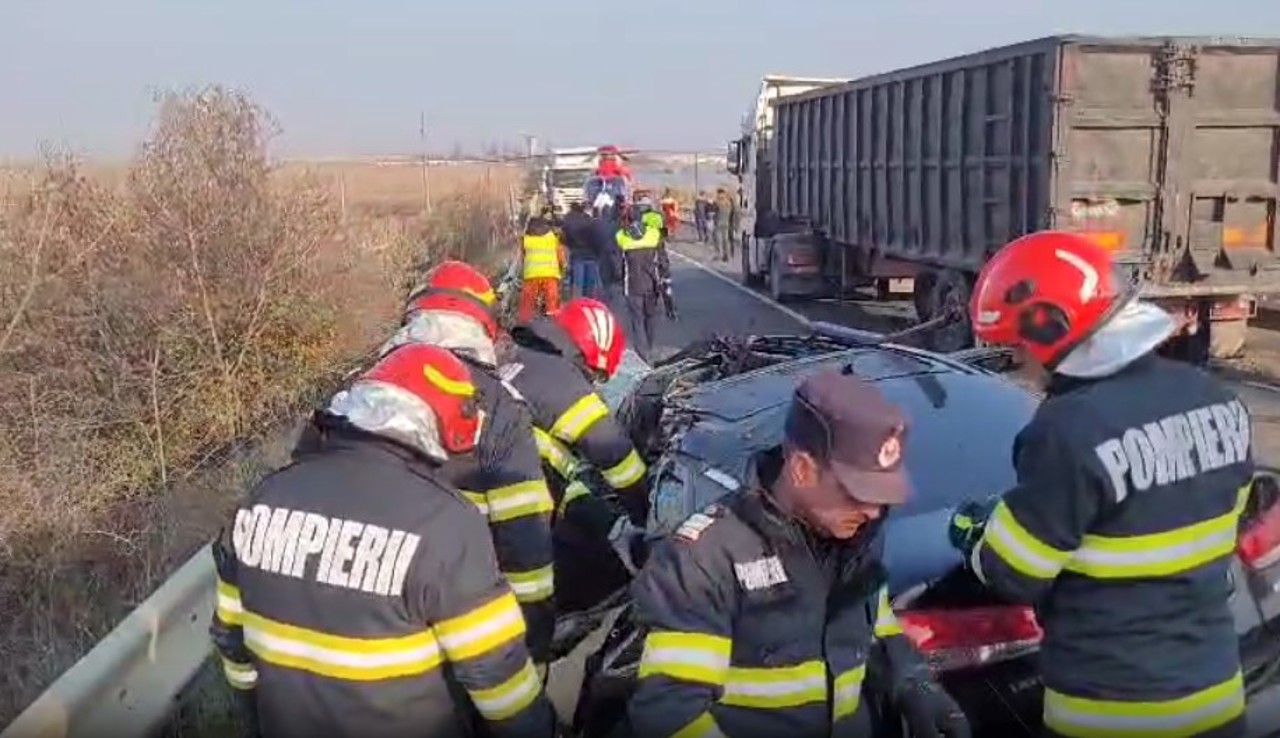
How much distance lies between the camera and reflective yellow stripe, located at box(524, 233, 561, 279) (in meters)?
13.9

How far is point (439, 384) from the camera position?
2.87 m

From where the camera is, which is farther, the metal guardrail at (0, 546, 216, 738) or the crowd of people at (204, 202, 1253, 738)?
the metal guardrail at (0, 546, 216, 738)

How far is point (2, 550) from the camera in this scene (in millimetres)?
6473

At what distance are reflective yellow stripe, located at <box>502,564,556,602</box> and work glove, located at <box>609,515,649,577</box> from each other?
0.88ft

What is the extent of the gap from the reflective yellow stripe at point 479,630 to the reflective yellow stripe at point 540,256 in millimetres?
11439

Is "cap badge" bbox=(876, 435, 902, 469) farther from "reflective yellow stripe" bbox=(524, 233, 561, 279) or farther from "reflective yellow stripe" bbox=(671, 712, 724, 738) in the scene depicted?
"reflective yellow stripe" bbox=(524, 233, 561, 279)

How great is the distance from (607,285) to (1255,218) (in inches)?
249

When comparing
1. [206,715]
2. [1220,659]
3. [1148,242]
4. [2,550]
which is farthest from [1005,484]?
[1148,242]

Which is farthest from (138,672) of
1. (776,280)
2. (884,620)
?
(776,280)

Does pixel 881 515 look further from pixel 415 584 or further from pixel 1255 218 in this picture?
pixel 1255 218

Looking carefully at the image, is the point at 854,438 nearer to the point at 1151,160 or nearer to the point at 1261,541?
Answer: the point at 1261,541

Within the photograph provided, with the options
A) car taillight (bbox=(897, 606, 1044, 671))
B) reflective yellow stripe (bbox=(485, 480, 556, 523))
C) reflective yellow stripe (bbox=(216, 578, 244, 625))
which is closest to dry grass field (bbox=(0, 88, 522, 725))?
reflective yellow stripe (bbox=(485, 480, 556, 523))

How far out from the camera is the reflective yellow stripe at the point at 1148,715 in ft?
8.96

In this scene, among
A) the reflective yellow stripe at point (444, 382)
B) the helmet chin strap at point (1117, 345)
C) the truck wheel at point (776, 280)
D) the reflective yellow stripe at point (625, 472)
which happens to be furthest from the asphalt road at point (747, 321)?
the reflective yellow stripe at point (444, 382)
